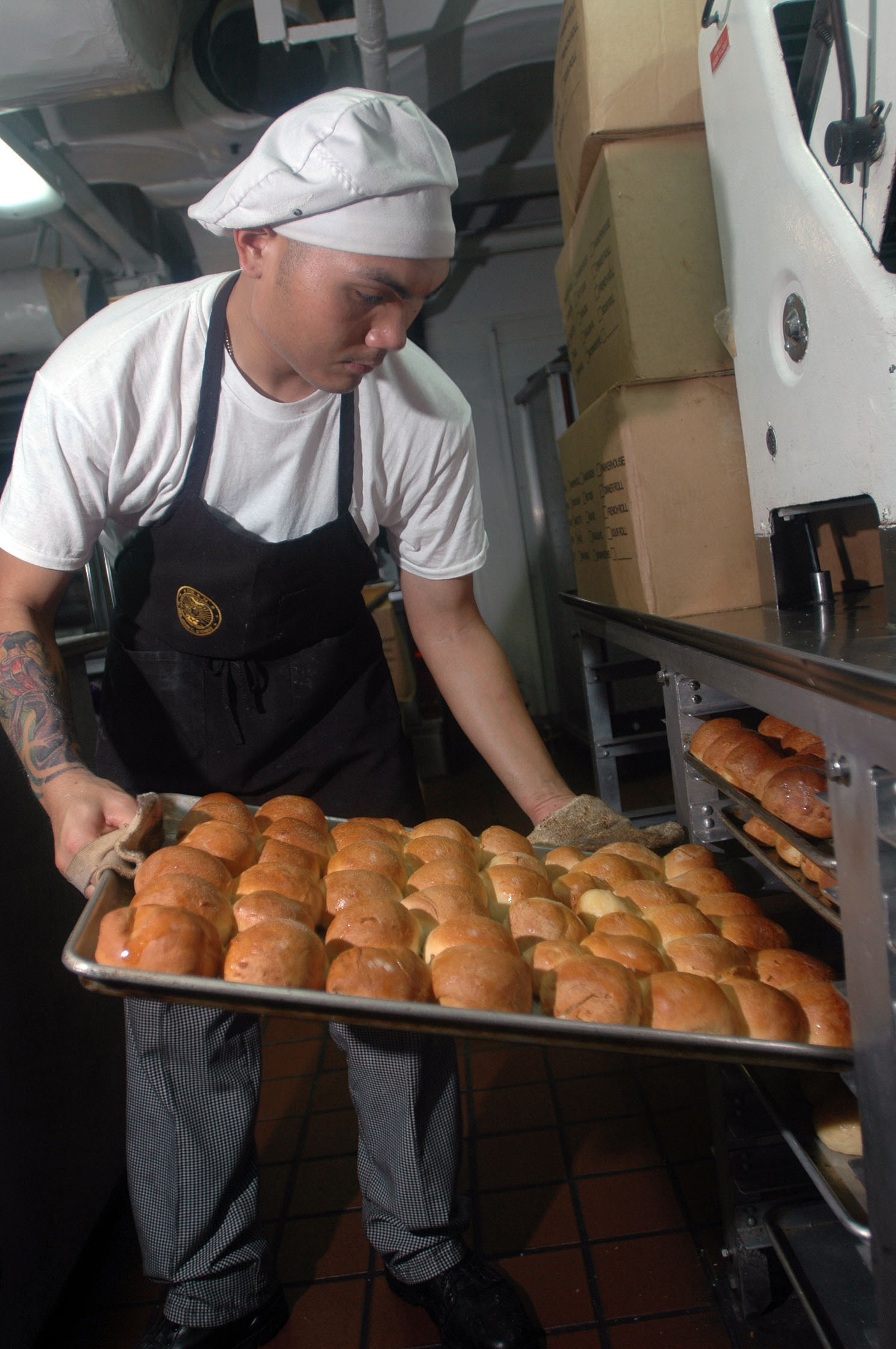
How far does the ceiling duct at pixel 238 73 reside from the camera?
2838 mm

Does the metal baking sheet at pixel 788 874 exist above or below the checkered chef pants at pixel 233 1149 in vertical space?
above

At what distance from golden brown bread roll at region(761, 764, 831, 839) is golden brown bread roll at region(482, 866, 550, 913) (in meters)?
0.29

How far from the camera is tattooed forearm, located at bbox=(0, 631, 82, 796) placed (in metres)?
1.15

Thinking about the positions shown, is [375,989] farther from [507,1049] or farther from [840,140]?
[507,1049]

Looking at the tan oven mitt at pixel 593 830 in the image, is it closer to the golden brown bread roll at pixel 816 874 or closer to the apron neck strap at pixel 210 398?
the golden brown bread roll at pixel 816 874

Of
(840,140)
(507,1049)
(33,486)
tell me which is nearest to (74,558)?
(33,486)

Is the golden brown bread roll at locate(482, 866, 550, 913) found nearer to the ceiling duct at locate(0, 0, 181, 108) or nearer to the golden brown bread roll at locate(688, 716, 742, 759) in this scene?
the golden brown bread roll at locate(688, 716, 742, 759)

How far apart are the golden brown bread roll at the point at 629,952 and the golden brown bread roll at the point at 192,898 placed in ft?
1.28

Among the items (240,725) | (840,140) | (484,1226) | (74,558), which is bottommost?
(484,1226)

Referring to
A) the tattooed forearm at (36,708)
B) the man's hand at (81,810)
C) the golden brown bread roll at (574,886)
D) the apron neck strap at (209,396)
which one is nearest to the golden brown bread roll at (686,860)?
the golden brown bread roll at (574,886)

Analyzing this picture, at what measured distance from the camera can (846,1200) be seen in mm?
851

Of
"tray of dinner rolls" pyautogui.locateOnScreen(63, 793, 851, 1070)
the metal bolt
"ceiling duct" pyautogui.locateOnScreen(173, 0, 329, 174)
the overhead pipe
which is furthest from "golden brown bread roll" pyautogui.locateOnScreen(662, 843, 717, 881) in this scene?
"ceiling duct" pyautogui.locateOnScreen(173, 0, 329, 174)

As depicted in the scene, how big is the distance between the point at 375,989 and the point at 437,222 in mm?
997

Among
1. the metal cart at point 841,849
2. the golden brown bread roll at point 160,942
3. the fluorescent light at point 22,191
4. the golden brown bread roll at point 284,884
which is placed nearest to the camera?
the metal cart at point 841,849
